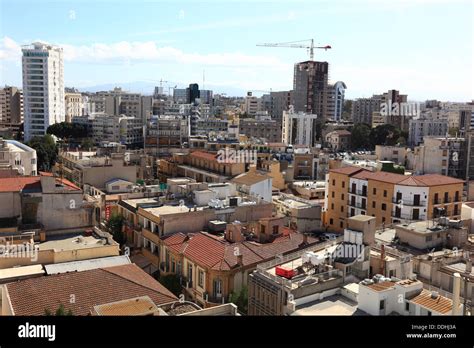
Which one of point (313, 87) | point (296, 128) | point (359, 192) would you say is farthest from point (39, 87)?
point (359, 192)

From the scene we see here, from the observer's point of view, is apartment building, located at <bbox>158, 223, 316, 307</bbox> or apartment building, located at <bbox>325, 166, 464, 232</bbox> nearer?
apartment building, located at <bbox>158, 223, 316, 307</bbox>

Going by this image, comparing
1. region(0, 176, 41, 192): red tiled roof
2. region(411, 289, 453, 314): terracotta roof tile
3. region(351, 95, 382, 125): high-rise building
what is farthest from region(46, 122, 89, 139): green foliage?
region(411, 289, 453, 314): terracotta roof tile

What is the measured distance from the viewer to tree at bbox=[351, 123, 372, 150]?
3378 cm

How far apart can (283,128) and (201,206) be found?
78.7 ft

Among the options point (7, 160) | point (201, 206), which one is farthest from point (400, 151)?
point (7, 160)

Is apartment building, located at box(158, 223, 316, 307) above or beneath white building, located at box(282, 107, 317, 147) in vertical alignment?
beneath

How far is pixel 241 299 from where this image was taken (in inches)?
327

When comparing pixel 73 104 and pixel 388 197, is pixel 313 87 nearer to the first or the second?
pixel 73 104

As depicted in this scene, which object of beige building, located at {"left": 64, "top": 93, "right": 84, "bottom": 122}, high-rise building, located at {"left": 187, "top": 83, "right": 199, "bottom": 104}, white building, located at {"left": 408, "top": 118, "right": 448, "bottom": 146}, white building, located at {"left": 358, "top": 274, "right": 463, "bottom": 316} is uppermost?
high-rise building, located at {"left": 187, "top": 83, "right": 199, "bottom": 104}

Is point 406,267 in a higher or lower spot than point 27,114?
lower

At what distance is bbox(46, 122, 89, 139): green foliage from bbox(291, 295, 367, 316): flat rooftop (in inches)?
1124

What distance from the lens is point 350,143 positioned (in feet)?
113

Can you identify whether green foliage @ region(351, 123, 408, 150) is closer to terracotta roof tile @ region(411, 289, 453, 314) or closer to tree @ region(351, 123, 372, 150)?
tree @ region(351, 123, 372, 150)
